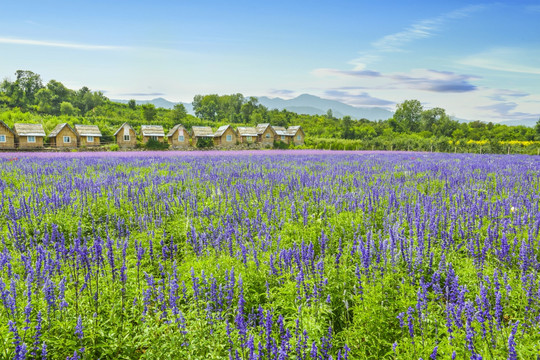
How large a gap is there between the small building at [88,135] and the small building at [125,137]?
11.4ft

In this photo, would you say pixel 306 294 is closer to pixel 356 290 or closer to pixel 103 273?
pixel 356 290

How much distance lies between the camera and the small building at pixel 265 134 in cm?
7151

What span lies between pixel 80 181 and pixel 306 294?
29.8ft

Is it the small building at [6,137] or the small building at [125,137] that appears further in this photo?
the small building at [125,137]

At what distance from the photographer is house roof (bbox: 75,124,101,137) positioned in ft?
188

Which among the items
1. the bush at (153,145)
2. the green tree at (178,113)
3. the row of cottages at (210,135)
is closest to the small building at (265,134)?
the row of cottages at (210,135)

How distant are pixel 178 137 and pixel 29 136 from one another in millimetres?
24143

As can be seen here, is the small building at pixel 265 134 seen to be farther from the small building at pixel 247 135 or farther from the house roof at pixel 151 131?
the house roof at pixel 151 131

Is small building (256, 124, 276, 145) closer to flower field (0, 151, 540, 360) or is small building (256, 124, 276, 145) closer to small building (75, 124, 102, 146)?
small building (75, 124, 102, 146)

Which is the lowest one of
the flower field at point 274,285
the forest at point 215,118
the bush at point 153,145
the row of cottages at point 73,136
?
the flower field at point 274,285

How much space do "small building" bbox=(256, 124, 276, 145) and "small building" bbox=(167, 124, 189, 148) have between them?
641 inches

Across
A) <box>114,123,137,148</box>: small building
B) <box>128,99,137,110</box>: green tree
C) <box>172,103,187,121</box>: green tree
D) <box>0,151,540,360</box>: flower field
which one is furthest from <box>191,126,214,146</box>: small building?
<box>0,151,540,360</box>: flower field

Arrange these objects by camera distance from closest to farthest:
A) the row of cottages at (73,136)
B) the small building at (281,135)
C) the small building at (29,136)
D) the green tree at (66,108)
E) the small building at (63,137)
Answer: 1. the small building at (29,136)
2. the small building at (63,137)
3. the row of cottages at (73,136)
4. the small building at (281,135)
5. the green tree at (66,108)

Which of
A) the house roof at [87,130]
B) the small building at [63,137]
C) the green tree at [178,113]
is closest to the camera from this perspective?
the small building at [63,137]
